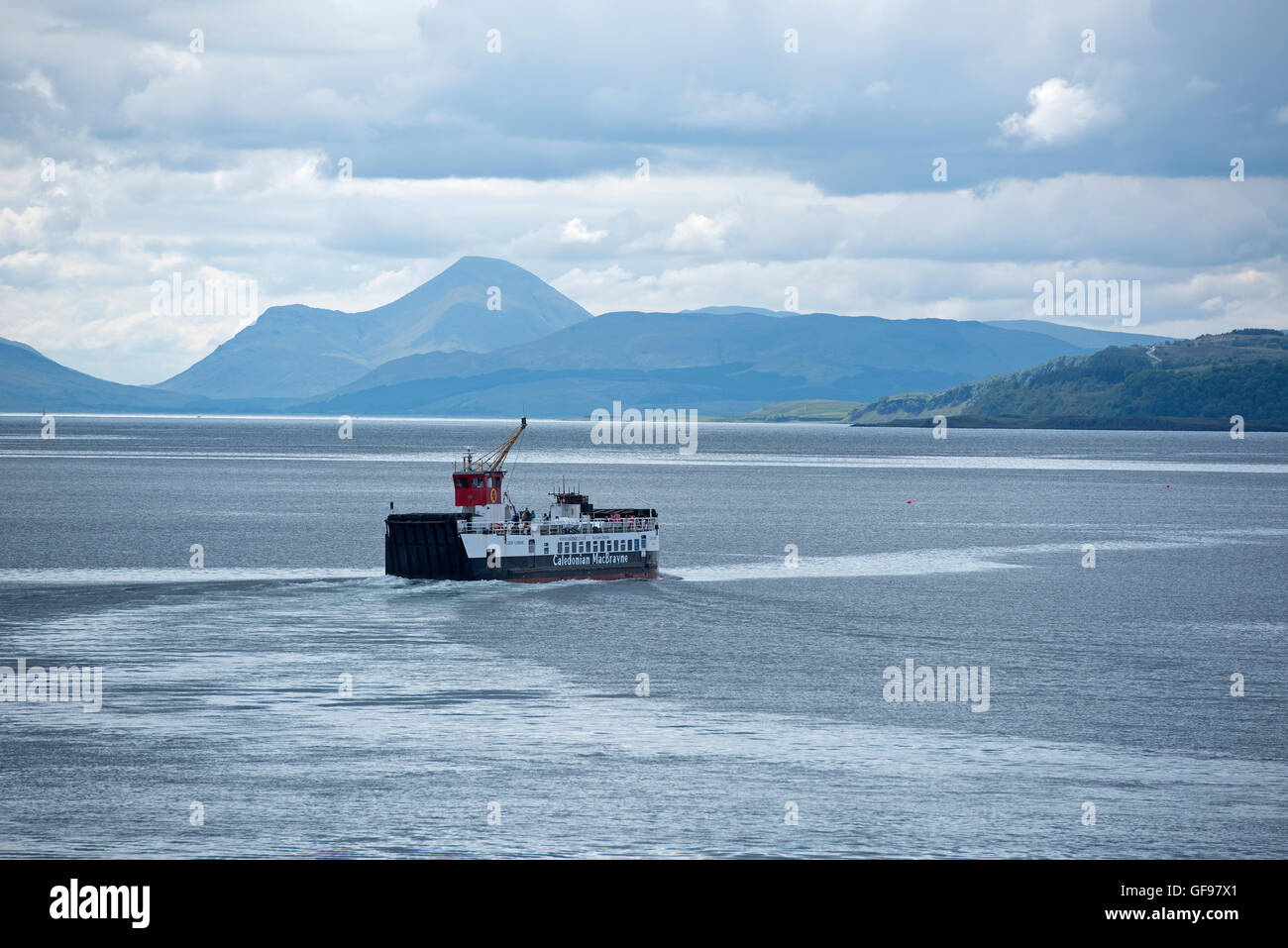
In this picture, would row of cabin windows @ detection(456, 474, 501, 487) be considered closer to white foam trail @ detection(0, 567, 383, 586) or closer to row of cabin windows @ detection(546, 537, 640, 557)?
row of cabin windows @ detection(546, 537, 640, 557)

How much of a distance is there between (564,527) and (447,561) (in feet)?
33.3

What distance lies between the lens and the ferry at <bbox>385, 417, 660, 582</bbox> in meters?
94.2

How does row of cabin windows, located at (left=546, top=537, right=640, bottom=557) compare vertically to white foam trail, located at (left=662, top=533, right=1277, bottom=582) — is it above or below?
above

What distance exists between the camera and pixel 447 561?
3723 inches

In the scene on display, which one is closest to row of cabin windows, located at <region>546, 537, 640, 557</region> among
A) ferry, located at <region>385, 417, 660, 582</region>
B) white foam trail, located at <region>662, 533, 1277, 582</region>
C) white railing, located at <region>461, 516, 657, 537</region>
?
ferry, located at <region>385, 417, 660, 582</region>

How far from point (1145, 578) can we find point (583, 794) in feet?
255

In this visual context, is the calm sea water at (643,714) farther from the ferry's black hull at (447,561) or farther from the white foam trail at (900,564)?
the ferry's black hull at (447,561)

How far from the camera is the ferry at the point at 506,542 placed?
9419cm

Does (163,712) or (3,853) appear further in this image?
(163,712)

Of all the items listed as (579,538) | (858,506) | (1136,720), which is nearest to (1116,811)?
(1136,720)

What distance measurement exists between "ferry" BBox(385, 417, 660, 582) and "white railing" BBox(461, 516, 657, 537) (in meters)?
0.07

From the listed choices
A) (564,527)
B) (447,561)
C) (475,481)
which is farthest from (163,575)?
(564,527)
